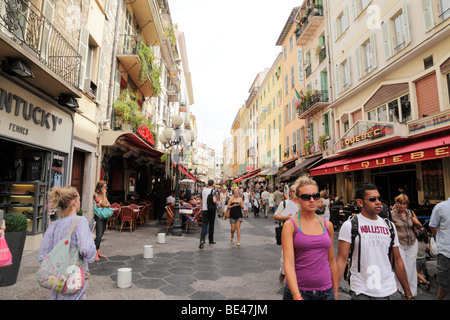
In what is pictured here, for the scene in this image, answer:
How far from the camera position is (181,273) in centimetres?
491

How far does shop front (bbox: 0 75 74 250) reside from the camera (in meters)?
5.72

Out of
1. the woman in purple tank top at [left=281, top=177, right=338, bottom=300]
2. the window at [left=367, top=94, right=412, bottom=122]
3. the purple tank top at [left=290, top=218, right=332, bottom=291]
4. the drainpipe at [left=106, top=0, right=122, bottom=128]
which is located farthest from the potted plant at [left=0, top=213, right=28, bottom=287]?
the window at [left=367, top=94, right=412, bottom=122]

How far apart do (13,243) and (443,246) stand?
6.32m

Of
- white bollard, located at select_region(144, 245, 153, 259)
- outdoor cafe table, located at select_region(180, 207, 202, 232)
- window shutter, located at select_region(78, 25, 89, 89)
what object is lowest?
white bollard, located at select_region(144, 245, 153, 259)

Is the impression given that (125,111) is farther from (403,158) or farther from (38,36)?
(403,158)

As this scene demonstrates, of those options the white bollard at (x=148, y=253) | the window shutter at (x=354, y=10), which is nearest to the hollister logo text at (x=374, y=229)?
the white bollard at (x=148, y=253)

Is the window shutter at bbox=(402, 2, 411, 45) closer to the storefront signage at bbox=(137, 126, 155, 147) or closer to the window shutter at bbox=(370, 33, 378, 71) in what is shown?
the window shutter at bbox=(370, 33, 378, 71)

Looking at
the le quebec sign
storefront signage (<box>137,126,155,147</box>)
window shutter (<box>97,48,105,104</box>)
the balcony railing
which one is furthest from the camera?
storefront signage (<box>137,126,155,147</box>)

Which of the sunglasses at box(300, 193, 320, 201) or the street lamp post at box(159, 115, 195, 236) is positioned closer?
the sunglasses at box(300, 193, 320, 201)

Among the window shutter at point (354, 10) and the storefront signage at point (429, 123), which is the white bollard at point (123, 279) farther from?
the window shutter at point (354, 10)

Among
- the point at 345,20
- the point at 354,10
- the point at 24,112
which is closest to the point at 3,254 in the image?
the point at 24,112

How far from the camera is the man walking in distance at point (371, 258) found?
2.25 meters

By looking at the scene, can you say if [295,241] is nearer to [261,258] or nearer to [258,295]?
[258,295]

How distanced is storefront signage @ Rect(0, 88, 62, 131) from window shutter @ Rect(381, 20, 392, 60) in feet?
44.3
